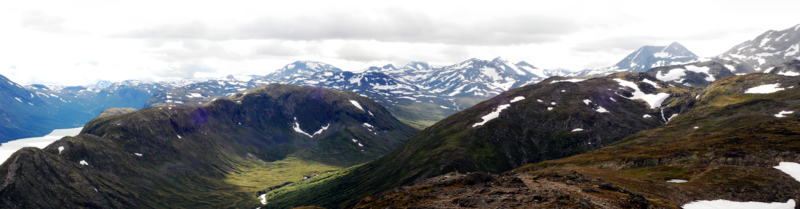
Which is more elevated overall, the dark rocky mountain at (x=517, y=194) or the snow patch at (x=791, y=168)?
the dark rocky mountain at (x=517, y=194)

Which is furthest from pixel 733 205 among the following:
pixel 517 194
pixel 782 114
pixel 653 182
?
pixel 782 114

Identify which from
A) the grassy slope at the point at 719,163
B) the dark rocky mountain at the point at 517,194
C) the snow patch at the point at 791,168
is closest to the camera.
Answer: the dark rocky mountain at the point at 517,194

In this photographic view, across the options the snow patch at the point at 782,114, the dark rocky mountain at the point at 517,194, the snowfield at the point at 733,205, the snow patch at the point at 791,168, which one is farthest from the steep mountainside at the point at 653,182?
→ the snow patch at the point at 782,114

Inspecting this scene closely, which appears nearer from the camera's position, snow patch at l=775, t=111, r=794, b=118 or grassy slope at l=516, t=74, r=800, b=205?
grassy slope at l=516, t=74, r=800, b=205

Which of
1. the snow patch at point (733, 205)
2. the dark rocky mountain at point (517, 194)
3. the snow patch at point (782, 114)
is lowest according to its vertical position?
the snow patch at point (733, 205)

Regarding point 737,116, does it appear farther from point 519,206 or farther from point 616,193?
point 519,206

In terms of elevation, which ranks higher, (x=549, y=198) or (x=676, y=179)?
(x=549, y=198)

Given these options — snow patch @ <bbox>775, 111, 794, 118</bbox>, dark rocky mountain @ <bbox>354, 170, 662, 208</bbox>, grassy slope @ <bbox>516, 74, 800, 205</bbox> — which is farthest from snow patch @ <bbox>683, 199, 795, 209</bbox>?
snow patch @ <bbox>775, 111, 794, 118</bbox>

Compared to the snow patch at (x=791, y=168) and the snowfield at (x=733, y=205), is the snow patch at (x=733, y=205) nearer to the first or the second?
the snowfield at (x=733, y=205)

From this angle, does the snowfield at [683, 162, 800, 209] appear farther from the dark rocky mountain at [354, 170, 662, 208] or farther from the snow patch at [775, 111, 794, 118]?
the snow patch at [775, 111, 794, 118]

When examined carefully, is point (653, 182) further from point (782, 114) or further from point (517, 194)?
point (782, 114)

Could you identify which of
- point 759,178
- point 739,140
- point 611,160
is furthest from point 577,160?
point 759,178
